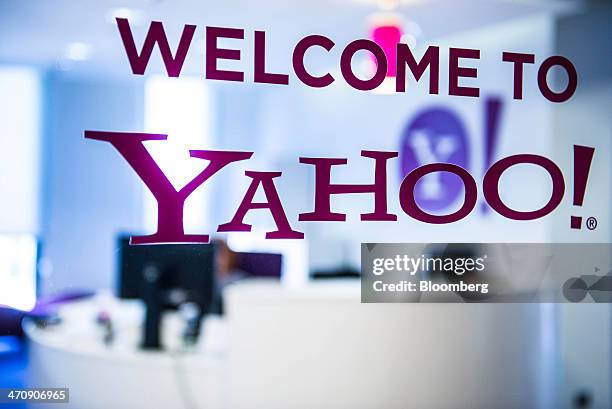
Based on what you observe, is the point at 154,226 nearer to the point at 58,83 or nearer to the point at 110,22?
the point at 110,22

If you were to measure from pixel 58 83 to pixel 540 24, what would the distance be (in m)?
2.31

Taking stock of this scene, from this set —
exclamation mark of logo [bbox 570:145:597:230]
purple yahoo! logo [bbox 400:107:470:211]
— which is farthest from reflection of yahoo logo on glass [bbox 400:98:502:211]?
exclamation mark of logo [bbox 570:145:597:230]

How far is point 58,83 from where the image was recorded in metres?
2.66

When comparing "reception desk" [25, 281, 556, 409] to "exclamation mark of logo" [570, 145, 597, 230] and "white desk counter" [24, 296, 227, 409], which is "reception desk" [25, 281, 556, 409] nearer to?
"white desk counter" [24, 296, 227, 409]

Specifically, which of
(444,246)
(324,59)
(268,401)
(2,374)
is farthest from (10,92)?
(444,246)

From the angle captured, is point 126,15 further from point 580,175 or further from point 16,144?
point 580,175

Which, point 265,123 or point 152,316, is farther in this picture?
point 265,123

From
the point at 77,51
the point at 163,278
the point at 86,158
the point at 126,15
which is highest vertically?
the point at 77,51

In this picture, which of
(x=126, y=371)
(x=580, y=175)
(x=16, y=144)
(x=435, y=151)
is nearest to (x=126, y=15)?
(x=16, y=144)

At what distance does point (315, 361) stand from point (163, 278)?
714mm

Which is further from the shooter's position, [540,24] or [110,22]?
[540,24]

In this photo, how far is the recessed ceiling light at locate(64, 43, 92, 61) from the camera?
7.99 ft

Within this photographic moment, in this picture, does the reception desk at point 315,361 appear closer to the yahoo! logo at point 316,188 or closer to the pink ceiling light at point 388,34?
the yahoo! logo at point 316,188

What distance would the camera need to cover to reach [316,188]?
2029mm
